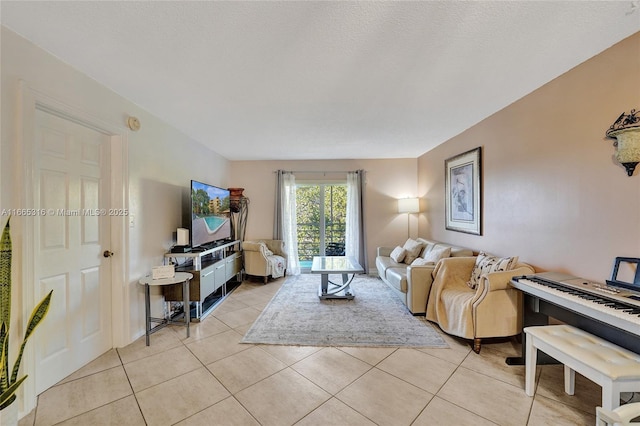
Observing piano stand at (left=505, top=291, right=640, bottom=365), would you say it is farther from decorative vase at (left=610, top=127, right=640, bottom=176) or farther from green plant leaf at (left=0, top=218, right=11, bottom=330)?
green plant leaf at (left=0, top=218, right=11, bottom=330)

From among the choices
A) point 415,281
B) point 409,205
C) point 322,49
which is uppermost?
point 322,49

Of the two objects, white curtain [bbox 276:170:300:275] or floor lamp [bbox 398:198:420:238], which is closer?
floor lamp [bbox 398:198:420:238]

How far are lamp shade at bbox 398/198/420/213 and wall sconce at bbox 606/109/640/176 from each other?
304 centimetres

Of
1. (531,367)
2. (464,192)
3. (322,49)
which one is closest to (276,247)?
(464,192)

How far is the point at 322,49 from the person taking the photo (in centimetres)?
161

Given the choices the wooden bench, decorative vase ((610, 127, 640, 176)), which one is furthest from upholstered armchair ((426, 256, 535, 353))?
decorative vase ((610, 127, 640, 176))

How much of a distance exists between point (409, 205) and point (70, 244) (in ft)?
15.2

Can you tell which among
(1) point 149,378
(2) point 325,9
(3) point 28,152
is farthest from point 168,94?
(1) point 149,378

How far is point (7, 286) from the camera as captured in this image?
4.33ft

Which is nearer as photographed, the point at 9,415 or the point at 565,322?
the point at 9,415

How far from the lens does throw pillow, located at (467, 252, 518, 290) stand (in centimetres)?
228

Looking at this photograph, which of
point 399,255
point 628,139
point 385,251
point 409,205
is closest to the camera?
point 628,139

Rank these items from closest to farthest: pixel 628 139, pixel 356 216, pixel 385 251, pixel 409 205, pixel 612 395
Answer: pixel 612 395, pixel 628 139, pixel 385 251, pixel 409 205, pixel 356 216

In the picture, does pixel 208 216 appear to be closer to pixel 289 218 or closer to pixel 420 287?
pixel 289 218
